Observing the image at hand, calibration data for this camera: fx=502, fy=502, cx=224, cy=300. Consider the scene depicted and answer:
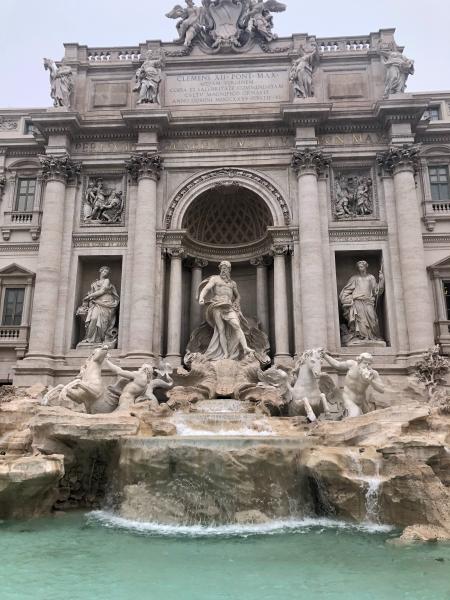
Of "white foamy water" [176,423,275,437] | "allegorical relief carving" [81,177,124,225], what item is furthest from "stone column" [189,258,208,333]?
"white foamy water" [176,423,275,437]

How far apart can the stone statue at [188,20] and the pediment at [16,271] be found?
11.9m

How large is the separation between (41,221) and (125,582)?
56.2 ft

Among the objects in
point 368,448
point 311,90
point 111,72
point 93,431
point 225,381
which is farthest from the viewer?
point 111,72

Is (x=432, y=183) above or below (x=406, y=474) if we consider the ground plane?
above

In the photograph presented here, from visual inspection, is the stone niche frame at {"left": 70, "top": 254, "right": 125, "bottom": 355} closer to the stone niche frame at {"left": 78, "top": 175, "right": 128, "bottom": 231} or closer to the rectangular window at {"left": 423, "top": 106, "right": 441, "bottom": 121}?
the stone niche frame at {"left": 78, "top": 175, "right": 128, "bottom": 231}

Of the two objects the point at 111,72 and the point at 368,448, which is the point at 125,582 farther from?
the point at 111,72

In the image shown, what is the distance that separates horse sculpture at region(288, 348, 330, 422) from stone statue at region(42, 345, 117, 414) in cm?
561

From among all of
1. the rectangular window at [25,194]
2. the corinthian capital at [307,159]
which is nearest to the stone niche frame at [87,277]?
the rectangular window at [25,194]

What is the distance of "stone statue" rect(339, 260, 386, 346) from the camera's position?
18.5m

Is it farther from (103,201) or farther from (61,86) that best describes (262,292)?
(61,86)

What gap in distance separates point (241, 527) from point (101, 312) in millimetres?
11640

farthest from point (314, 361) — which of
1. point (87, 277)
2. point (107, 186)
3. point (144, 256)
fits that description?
point (107, 186)

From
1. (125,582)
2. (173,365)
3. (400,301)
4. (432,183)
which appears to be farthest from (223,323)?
(125,582)

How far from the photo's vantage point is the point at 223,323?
18.1 metres
